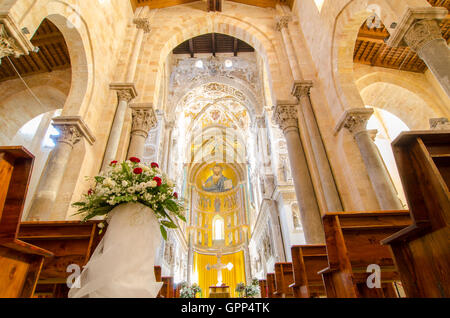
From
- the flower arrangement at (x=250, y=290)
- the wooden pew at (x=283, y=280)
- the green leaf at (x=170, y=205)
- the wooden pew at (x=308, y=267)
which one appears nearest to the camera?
the green leaf at (x=170, y=205)

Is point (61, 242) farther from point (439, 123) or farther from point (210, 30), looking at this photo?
point (439, 123)

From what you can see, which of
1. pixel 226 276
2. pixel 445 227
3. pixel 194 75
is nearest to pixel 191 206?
pixel 226 276

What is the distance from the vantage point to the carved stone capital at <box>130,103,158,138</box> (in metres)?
7.31

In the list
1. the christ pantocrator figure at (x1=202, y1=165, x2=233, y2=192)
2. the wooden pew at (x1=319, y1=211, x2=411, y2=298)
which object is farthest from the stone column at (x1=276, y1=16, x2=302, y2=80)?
the christ pantocrator figure at (x1=202, y1=165, x2=233, y2=192)

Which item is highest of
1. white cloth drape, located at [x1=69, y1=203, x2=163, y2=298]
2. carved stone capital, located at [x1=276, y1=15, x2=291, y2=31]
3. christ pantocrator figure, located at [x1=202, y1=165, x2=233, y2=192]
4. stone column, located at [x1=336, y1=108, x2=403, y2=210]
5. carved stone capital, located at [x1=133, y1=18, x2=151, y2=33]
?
christ pantocrator figure, located at [x1=202, y1=165, x2=233, y2=192]

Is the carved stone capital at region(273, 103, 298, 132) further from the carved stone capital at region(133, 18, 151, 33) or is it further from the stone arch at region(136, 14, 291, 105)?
the carved stone capital at region(133, 18, 151, 33)

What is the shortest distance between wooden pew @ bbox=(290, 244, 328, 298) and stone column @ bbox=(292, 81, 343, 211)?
262cm

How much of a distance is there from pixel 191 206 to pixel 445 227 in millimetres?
22707

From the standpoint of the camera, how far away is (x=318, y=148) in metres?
6.88

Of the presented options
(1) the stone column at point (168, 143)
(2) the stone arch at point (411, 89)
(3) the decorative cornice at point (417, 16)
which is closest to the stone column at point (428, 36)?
(3) the decorative cornice at point (417, 16)

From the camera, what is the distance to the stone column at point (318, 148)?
20.2 feet

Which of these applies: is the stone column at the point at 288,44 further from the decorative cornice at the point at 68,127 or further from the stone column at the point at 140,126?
the decorative cornice at the point at 68,127

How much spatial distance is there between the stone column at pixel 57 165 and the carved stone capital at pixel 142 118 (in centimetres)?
128
